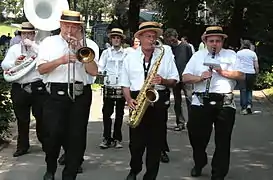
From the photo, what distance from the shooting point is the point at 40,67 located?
675cm

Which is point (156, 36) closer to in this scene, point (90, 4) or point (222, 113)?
point (222, 113)

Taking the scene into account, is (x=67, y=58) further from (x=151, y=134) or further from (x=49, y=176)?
(x=49, y=176)

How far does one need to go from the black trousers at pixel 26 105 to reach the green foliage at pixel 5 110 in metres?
0.59

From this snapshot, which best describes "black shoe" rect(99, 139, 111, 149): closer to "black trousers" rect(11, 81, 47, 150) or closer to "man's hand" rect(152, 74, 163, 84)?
"black trousers" rect(11, 81, 47, 150)

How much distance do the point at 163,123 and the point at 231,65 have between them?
3.86ft

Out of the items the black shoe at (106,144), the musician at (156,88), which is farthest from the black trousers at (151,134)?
the black shoe at (106,144)

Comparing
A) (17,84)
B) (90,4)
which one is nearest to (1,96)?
(17,84)

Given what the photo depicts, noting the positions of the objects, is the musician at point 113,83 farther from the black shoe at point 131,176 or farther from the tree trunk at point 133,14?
the tree trunk at point 133,14

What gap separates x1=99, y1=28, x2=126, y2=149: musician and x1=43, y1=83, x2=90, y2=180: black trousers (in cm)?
263

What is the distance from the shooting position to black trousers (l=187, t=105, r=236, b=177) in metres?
7.30

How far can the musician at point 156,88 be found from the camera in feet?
22.6

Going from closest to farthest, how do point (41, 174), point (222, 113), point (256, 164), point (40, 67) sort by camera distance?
point (40, 67)
point (222, 113)
point (41, 174)
point (256, 164)

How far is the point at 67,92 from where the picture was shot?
22.2 ft

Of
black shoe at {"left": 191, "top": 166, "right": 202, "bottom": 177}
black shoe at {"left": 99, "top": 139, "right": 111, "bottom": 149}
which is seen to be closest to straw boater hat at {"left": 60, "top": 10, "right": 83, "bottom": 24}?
black shoe at {"left": 191, "top": 166, "right": 202, "bottom": 177}
